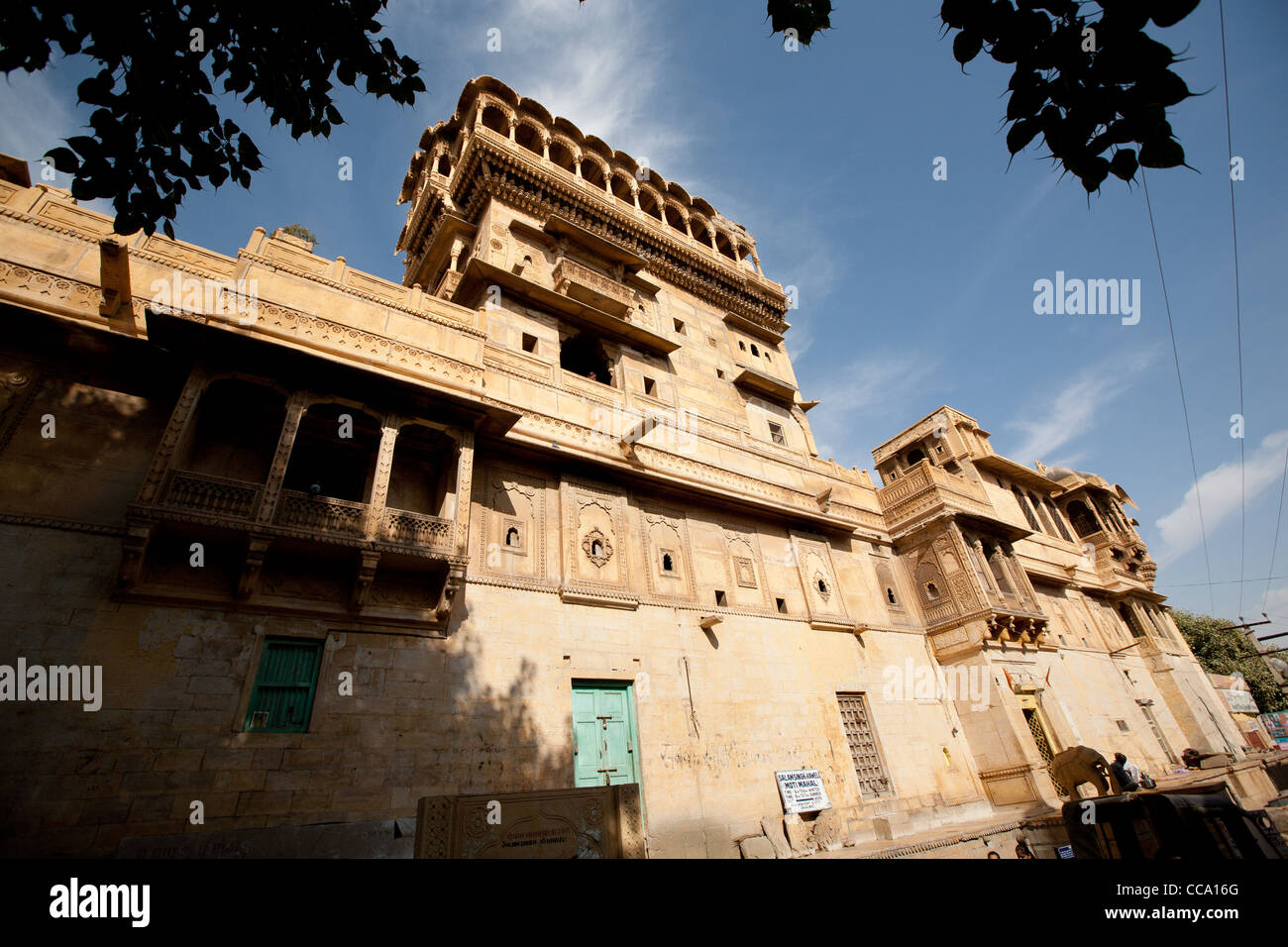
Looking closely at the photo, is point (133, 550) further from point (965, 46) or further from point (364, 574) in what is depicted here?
point (965, 46)

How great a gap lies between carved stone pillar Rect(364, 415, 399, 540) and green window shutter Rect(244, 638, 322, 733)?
1913mm

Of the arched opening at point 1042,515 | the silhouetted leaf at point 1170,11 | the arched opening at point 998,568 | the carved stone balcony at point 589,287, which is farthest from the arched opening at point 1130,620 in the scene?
the silhouetted leaf at point 1170,11

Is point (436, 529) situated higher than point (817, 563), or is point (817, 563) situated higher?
point (817, 563)

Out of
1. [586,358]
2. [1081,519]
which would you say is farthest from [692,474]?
[1081,519]

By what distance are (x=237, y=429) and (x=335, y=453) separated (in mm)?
1513

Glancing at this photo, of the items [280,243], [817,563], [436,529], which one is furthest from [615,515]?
[280,243]

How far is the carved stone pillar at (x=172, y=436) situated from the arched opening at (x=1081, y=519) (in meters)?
36.3

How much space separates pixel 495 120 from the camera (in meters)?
20.5

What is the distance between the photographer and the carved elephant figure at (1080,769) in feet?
39.2

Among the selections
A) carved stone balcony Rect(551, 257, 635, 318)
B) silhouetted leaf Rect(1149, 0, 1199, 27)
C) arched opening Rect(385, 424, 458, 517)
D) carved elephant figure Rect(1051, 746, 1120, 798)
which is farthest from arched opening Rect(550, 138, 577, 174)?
carved elephant figure Rect(1051, 746, 1120, 798)

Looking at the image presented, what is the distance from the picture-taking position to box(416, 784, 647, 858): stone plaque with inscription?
461cm
